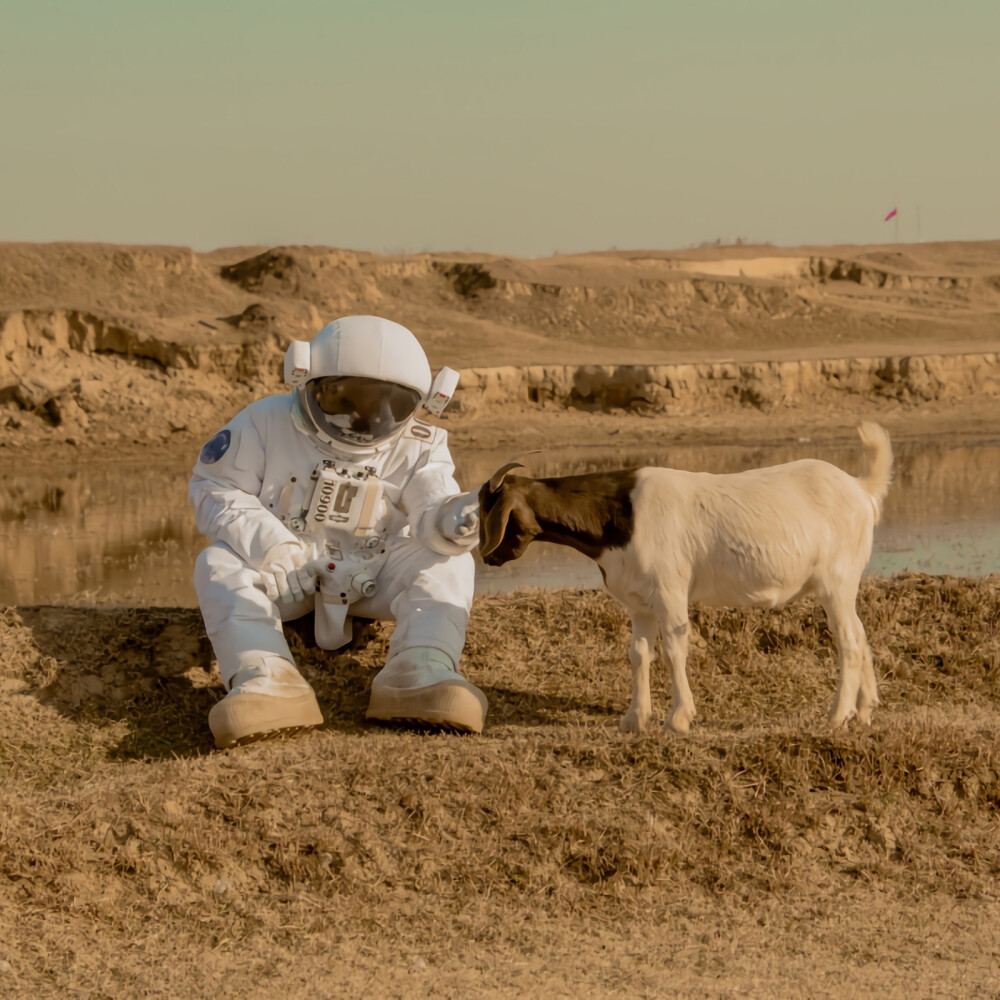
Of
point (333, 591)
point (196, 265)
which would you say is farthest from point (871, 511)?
point (196, 265)

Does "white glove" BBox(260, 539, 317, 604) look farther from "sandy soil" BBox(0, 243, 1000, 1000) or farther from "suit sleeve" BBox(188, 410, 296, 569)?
"sandy soil" BBox(0, 243, 1000, 1000)

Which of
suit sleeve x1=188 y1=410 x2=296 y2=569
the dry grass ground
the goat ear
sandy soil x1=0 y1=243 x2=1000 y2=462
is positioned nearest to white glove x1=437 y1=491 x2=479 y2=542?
the goat ear

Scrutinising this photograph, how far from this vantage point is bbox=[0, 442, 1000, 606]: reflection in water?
11.6 metres

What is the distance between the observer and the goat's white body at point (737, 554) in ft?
20.2

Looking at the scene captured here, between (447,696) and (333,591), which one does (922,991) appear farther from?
(333,591)

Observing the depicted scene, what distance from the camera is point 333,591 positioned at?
7090 mm

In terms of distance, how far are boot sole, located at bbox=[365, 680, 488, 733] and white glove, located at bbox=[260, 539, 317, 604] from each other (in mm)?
698

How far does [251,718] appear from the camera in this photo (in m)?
6.03

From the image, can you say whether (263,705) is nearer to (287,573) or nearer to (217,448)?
(287,573)

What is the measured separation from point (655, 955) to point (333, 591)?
9.92 ft

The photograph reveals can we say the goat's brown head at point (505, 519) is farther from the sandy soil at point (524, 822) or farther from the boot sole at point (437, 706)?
the sandy soil at point (524, 822)

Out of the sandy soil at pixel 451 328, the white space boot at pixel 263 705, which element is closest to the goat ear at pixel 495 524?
the white space boot at pixel 263 705

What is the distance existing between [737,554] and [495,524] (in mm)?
1052

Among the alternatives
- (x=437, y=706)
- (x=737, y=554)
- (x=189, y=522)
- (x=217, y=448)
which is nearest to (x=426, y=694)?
(x=437, y=706)
